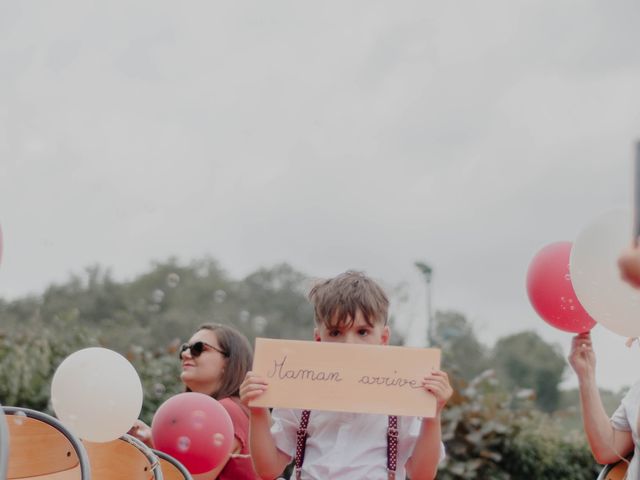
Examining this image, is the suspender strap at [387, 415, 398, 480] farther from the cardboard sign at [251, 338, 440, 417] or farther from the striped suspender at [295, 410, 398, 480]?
the cardboard sign at [251, 338, 440, 417]

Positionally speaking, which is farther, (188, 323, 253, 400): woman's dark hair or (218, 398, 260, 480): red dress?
(188, 323, 253, 400): woman's dark hair

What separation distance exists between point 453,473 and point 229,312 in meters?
27.5

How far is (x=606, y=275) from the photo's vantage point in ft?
7.05

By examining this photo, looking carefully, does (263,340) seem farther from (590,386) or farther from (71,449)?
(590,386)

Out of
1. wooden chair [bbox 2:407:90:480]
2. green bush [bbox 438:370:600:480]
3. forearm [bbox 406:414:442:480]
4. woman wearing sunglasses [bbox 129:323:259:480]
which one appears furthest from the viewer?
green bush [bbox 438:370:600:480]

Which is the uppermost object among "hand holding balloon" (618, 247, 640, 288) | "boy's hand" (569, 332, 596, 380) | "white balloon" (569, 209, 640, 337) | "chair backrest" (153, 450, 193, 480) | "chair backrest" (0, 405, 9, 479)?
"white balloon" (569, 209, 640, 337)

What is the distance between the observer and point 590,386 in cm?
262

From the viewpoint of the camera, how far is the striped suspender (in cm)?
249

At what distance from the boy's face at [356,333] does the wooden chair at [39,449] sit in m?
0.81

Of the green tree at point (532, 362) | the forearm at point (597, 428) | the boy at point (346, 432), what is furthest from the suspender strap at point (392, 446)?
the green tree at point (532, 362)

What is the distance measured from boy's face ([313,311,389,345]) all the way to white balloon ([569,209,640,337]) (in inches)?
25.4

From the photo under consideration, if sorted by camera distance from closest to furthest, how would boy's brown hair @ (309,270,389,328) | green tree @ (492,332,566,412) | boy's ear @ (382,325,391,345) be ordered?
1. boy's brown hair @ (309,270,389,328)
2. boy's ear @ (382,325,391,345)
3. green tree @ (492,332,566,412)

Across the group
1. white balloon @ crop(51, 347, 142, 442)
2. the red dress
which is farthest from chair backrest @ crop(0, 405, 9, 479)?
the red dress

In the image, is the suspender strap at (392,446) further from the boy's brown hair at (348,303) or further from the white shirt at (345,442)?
the boy's brown hair at (348,303)
